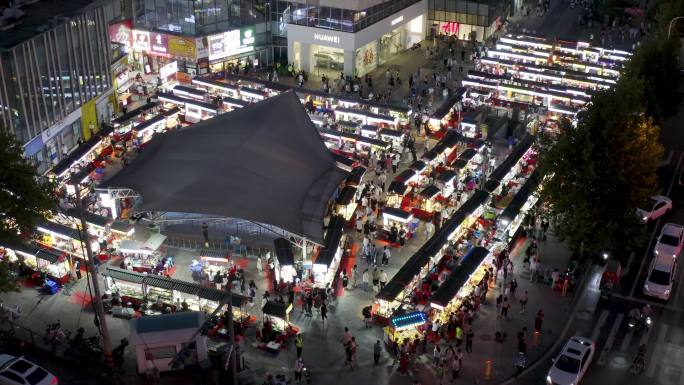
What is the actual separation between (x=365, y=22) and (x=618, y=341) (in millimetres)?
43769

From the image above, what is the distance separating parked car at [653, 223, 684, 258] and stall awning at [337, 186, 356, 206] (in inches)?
679

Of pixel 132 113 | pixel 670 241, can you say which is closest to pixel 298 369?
pixel 670 241

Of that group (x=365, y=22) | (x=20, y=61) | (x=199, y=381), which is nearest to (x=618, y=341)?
(x=199, y=381)

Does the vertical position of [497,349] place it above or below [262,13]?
below

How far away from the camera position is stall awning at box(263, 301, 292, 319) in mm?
35500

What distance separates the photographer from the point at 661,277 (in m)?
39.6

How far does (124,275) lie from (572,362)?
21492 mm

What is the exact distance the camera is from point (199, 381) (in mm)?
32062

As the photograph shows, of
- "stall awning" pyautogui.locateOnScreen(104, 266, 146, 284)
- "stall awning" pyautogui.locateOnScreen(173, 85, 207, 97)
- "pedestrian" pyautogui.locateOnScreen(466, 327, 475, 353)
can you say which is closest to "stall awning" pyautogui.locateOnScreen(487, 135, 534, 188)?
"pedestrian" pyautogui.locateOnScreen(466, 327, 475, 353)

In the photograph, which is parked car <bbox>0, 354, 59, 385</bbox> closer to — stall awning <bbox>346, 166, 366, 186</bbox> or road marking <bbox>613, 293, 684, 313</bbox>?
stall awning <bbox>346, 166, 366, 186</bbox>

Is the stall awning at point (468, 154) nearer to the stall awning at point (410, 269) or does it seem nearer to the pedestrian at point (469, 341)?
the stall awning at point (410, 269)

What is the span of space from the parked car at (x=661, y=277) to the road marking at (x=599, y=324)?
112 inches

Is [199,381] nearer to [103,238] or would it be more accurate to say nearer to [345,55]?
[103,238]

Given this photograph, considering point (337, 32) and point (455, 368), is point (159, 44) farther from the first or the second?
point (455, 368)
